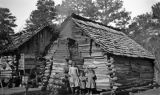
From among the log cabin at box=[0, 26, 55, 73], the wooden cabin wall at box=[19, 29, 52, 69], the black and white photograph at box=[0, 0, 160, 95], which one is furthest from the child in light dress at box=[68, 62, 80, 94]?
the wooden cabin wall at box=[19, 29, 52, 69]

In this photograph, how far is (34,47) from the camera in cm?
2264

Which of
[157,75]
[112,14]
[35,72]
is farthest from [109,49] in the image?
[112,14]

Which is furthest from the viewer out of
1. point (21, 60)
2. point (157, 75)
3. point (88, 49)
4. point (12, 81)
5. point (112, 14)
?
point (112, 14)

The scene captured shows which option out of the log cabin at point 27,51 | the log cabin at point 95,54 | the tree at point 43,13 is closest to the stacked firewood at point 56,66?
the log cabin at point 95,54

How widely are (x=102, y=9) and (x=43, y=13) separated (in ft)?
38.5

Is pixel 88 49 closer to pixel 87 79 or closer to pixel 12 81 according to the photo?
→ pixel 87 79

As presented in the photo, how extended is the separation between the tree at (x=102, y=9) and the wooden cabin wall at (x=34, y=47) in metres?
21.4

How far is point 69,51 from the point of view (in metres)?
17.7

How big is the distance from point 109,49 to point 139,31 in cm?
3421

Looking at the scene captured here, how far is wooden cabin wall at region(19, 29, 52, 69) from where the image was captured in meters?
21.7

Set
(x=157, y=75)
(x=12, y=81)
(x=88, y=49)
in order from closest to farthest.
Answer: (x=88, y=49) < (x=12, y=81) < (x=157, y=75)

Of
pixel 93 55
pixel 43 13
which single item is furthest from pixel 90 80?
pixel 43 13

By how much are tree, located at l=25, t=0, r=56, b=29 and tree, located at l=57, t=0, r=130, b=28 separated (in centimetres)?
261

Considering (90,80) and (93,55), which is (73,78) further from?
(93,55)
